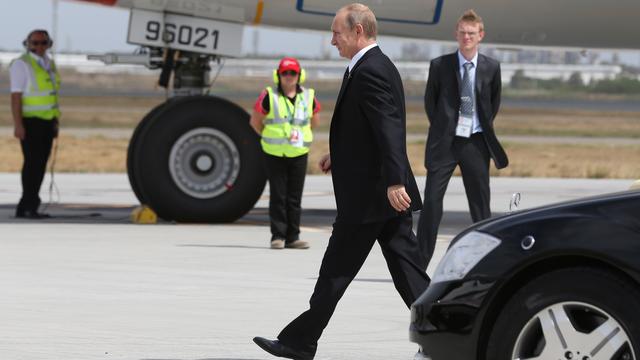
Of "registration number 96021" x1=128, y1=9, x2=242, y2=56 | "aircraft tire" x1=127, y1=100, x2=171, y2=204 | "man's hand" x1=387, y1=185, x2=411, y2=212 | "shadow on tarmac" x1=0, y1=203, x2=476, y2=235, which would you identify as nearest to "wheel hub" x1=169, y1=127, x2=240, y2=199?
"aircraft tire" x1=127, y1=100, x2=171, y2=204

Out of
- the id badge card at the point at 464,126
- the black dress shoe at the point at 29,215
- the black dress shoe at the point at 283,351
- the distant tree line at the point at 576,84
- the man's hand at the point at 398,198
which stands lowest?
the distant tree line at the point at 576,84

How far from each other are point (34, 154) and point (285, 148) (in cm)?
370

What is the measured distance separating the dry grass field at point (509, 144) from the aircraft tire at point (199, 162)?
3.70 metres

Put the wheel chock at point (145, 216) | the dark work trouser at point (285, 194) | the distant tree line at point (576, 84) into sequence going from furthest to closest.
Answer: the distant tree line at point (576, 84) → the wheel chock at point (145, 216) → the dark work trouser at point (285, 194)

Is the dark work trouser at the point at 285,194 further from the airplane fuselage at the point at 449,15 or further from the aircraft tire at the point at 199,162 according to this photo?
the airplane fuselage at the point at 449,15

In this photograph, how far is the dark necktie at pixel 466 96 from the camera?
1043cm

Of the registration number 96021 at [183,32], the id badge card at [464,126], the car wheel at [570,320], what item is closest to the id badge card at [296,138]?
the registration number 96021 at [183,32]

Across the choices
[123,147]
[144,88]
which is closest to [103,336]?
[123,147]

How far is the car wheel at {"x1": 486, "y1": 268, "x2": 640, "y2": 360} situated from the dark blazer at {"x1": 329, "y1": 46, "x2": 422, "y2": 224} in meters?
1.32

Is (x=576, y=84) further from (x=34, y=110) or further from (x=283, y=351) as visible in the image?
(x=283, y=351)

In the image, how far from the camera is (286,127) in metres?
12.9

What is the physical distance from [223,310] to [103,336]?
3.89 feet

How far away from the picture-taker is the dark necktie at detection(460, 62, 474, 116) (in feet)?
34.2

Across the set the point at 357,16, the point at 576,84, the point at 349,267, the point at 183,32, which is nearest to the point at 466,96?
the point at 357,16
